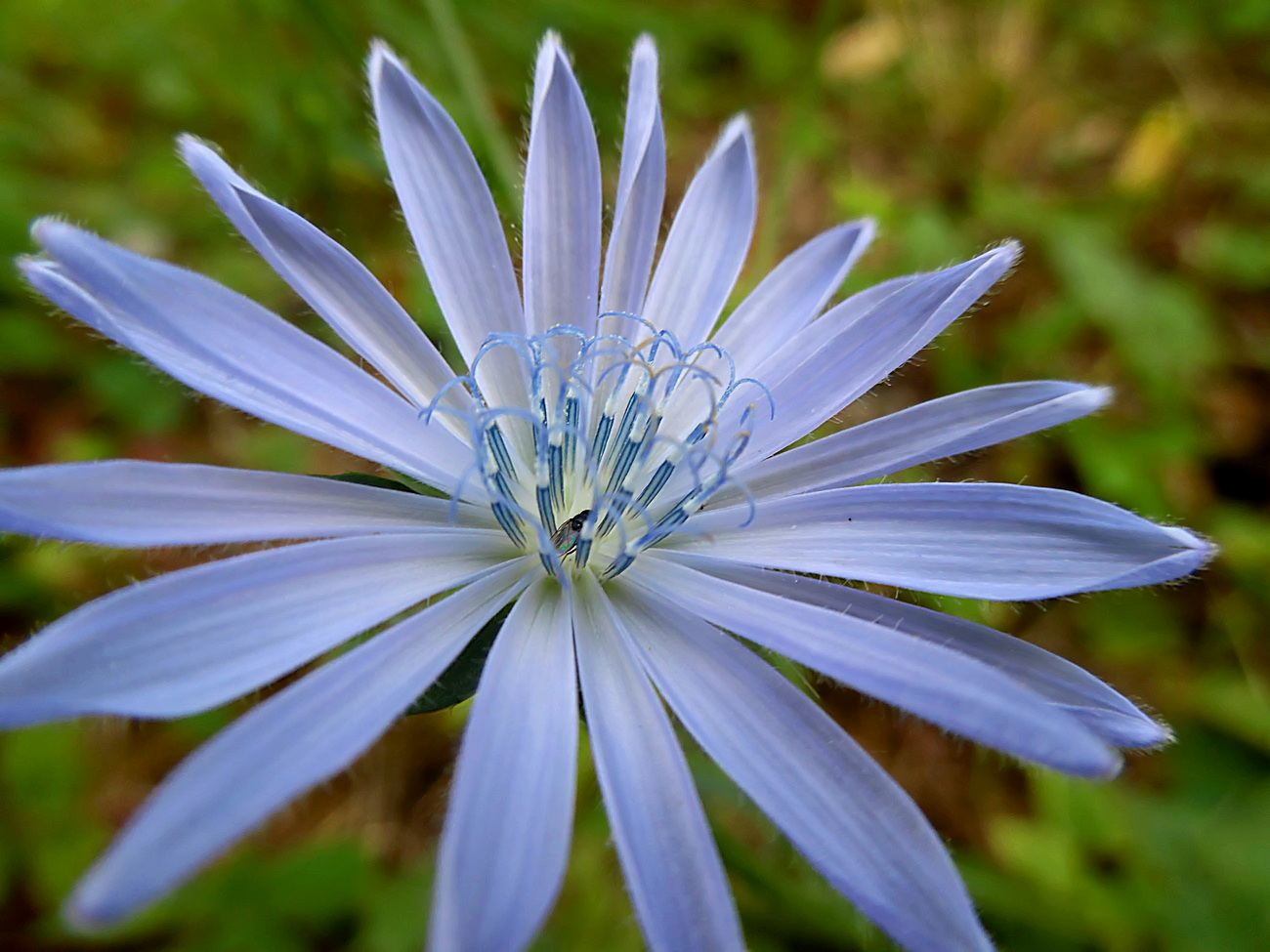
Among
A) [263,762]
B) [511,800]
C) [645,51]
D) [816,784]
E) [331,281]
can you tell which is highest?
[645,51]

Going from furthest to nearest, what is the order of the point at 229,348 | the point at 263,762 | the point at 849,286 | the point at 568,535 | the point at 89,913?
the point at 849,286 < the point at 568,535 < the point at 229,348 < the point at 263,762 < the point at 89,913

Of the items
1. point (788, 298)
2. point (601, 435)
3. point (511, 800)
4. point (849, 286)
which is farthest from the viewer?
point (849, 286)

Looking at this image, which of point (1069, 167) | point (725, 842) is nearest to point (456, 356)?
point (725, 842)

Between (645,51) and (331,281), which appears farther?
(645,51)

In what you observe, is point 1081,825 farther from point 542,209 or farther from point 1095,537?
point 542,209

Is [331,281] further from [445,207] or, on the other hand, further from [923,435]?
[923,435]

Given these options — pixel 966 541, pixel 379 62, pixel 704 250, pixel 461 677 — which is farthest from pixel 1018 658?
pixel 379 62

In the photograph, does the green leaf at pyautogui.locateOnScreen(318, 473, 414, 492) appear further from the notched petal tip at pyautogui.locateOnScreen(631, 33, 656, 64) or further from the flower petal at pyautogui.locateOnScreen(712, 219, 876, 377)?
the notched petal tip at pyautogui.locateOnScreen(631, 33, 656, 64)
